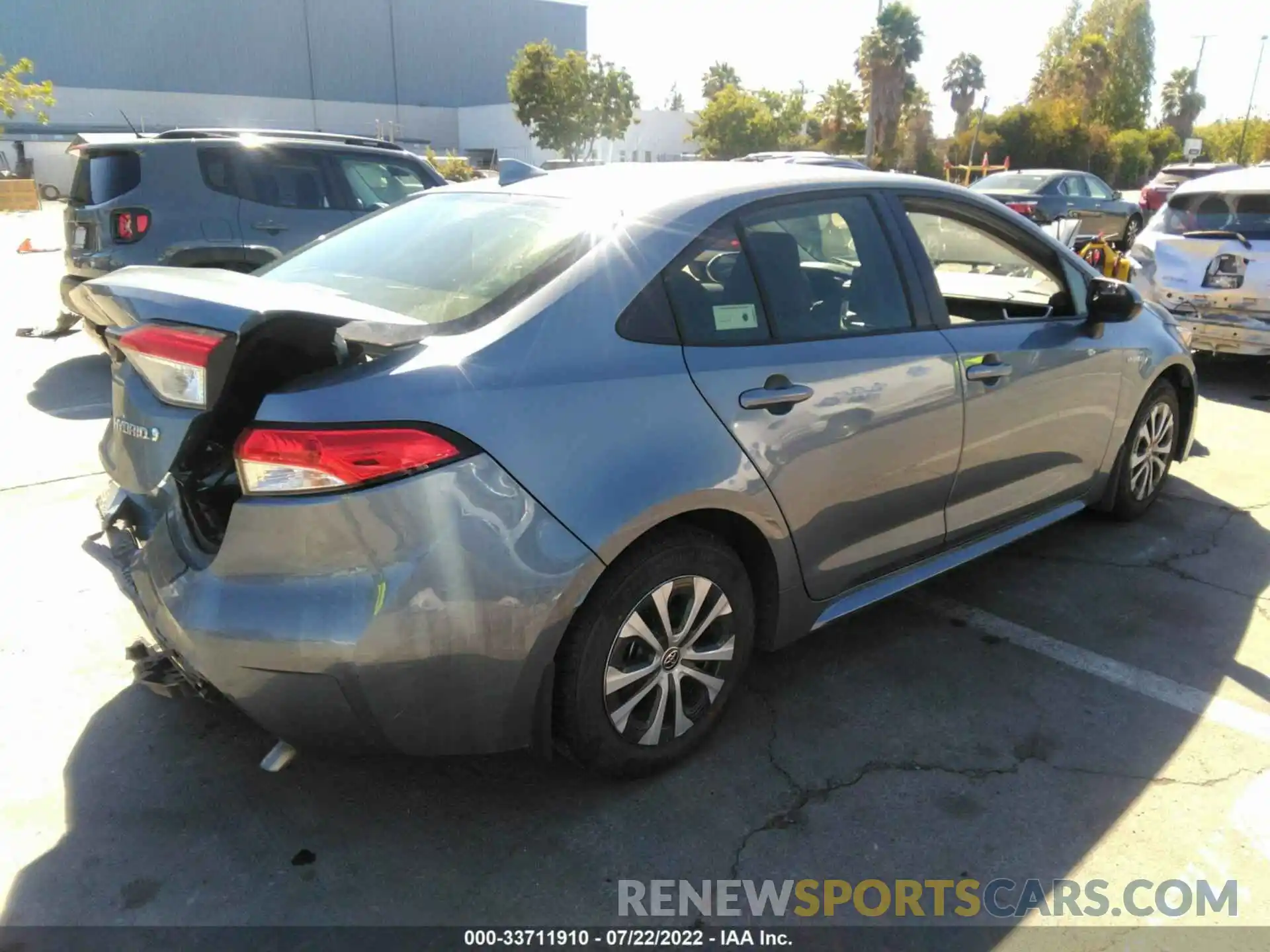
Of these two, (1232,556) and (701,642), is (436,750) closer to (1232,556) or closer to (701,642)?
(701,642)

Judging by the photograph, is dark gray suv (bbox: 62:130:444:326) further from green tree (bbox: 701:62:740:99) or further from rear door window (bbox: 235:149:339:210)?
green tree (bbox: 701:62:740:99)

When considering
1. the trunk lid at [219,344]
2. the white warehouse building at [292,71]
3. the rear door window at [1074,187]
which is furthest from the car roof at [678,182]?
the white warehouse building at [292,71]

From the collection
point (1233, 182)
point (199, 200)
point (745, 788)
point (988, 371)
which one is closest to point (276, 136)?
A: point (199, 200)

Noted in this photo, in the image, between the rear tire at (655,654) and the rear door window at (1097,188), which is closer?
the rear tire at (655,654)

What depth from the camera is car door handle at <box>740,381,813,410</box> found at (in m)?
2.66

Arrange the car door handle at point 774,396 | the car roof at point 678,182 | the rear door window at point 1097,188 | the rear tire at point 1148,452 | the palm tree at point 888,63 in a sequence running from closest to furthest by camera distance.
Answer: the car door handle at point 774,396
the car roof at point 678,182
the rear tire at point 1148,452
the rear door window at point 1097,188
the palm tree at point 888,63

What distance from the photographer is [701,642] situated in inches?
109

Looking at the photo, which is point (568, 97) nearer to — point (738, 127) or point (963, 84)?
point (738, 127)

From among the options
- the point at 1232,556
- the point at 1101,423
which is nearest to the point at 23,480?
the point at 1101,423

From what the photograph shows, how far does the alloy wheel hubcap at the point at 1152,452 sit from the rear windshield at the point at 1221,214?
359 centimetres

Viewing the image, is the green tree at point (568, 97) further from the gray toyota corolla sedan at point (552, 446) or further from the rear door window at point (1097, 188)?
the gray toyota corolla sedan at point (552, 446)

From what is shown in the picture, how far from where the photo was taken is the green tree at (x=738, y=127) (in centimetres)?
5534

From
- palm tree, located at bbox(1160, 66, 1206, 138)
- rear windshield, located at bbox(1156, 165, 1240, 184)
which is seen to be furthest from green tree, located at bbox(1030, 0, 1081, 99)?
rear windshield, located at bbox(1156, 165, 1240, 184)

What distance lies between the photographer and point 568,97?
5556 cm
